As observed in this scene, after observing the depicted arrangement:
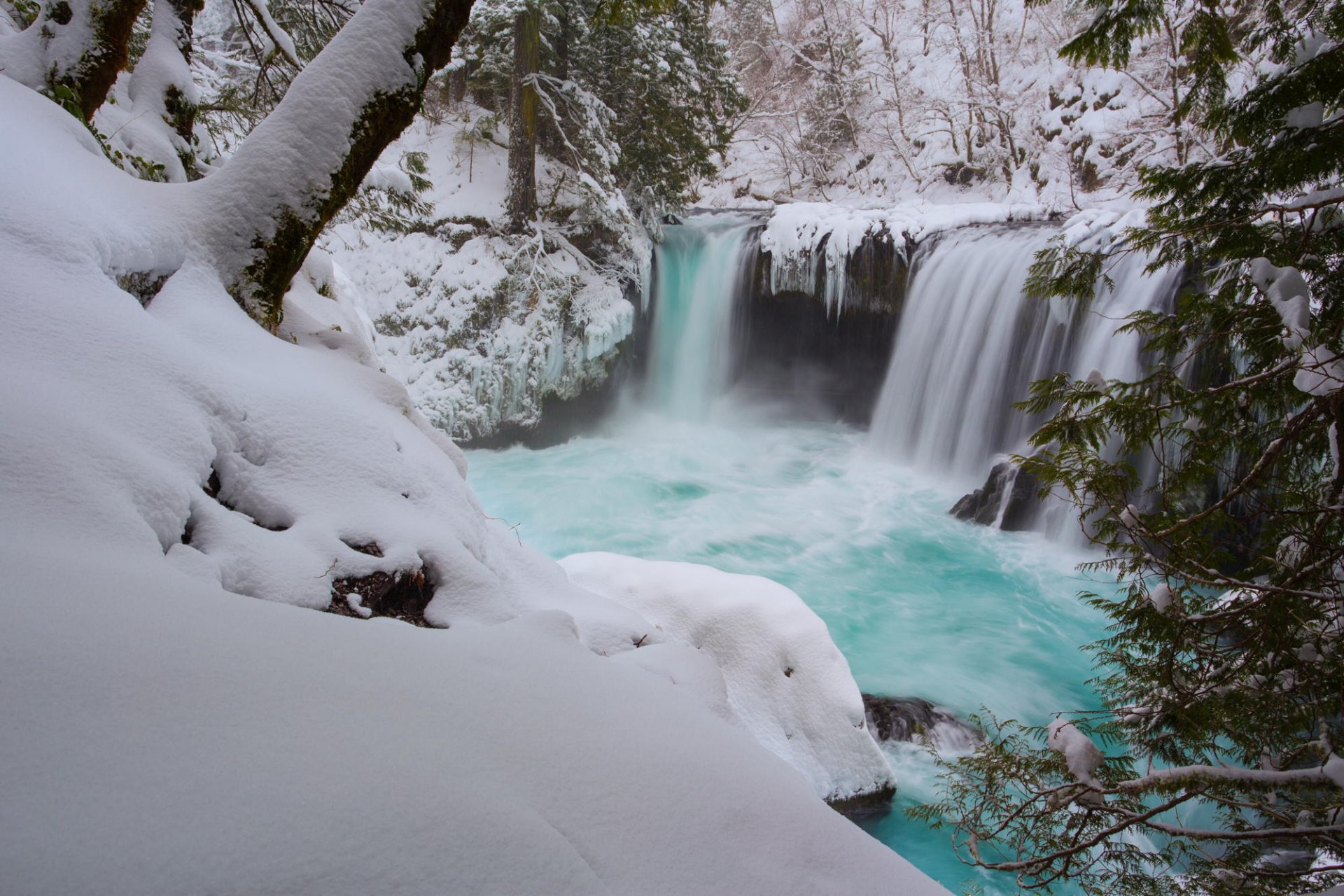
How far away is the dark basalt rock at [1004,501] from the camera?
31.4 ft

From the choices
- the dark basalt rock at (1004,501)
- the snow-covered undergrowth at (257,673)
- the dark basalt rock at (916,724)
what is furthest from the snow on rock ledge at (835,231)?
the snow-covered undergrowth at (257,673)

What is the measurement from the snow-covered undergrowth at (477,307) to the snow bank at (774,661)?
25.6 ft

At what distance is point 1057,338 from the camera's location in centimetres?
996

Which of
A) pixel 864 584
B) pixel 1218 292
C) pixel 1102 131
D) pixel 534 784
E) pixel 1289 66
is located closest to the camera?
pixel 534 784

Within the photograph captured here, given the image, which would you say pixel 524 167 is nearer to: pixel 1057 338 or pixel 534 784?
pixel 1057 338

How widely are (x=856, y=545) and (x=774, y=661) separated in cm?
541

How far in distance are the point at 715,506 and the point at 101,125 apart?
8703 mm

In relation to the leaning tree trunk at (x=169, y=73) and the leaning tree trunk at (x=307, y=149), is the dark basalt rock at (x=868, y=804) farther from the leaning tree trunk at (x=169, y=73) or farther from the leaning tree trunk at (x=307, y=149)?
the leaning tree trunk at (x=169, y=73)

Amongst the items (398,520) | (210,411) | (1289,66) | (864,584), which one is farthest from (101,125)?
(864,584)

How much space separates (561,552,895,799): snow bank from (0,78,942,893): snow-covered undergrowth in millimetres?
2046

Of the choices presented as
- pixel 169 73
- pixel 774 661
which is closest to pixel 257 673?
pixel 774 661

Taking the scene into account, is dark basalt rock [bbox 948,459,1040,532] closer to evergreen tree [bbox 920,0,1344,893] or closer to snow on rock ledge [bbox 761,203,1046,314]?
snow on rock ledge [bbox 761,203,1046,314]

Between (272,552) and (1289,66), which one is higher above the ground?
(1289,66)

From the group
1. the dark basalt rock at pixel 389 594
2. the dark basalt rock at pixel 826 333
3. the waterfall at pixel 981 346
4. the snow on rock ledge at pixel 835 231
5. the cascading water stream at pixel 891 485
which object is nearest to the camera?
the dark basalt rock at pixel 389 594
